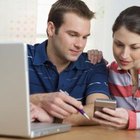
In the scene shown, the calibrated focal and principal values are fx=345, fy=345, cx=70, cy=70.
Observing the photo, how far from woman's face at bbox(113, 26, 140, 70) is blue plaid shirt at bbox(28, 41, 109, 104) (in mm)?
177

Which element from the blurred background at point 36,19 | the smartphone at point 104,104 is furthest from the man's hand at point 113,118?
the blurred background at point 36,19

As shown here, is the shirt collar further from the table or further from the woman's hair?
the table

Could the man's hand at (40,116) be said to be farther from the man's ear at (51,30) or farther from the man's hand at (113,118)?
the man's ear at (51,30)

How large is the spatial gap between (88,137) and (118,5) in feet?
5.96

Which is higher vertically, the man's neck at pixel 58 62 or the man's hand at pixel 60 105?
the man's neck at pixel 58 62

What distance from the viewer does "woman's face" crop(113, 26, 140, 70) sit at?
56.9 inches

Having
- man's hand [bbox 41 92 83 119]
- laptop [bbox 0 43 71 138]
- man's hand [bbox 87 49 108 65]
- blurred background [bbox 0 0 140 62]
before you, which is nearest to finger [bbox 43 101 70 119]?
man's hand [bbox 41 92 83 119]

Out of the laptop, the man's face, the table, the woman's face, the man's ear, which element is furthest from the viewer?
the man's ear

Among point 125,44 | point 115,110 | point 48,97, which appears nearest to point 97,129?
point 115,110

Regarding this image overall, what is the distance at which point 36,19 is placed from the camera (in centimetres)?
265

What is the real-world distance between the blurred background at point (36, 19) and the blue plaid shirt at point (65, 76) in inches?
39.2

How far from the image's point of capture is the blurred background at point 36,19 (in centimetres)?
262

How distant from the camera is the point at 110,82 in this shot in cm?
163

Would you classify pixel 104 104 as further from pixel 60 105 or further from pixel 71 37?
pixel 71 37
